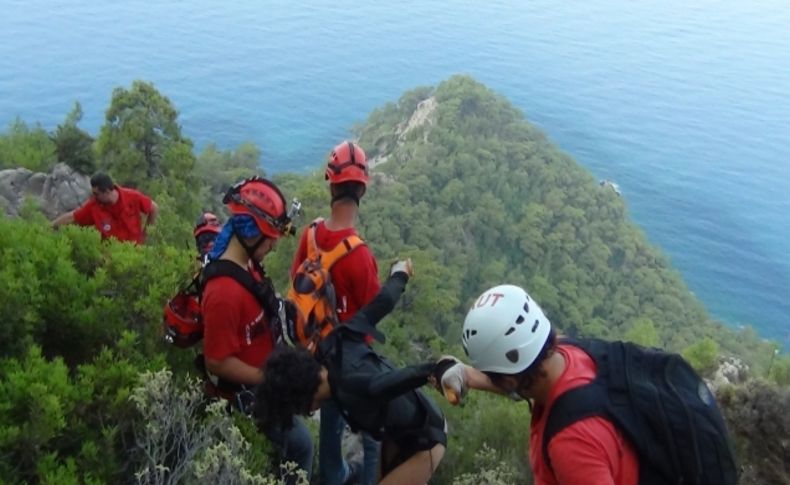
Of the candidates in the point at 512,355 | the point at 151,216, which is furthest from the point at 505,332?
the point at 151,216

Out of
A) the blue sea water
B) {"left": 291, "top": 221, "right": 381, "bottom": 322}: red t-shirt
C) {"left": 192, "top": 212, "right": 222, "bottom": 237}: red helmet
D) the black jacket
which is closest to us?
the black jacket

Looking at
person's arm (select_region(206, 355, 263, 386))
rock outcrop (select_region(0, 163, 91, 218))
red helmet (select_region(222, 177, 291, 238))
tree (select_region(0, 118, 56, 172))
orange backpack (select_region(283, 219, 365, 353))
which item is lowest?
tree (select_region(0, 118, 56, 172))

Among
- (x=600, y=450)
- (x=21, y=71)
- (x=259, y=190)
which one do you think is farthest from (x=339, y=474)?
(x=21, y=71)

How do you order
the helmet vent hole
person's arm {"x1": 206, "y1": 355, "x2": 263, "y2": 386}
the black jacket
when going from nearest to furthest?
the helmet vent hole → the black jacket → person's arm {"x1": 206, "y1": 355, "x2": 263, "y2": 386}

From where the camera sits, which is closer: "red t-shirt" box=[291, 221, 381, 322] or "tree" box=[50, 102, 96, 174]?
"red t-shirt" box=[291, 221, 381, 322]

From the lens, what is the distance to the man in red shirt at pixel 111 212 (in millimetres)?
8164

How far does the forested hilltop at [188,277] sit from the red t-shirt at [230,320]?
1.03ft

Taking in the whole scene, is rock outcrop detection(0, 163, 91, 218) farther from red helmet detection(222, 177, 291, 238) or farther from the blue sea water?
the blue sea water

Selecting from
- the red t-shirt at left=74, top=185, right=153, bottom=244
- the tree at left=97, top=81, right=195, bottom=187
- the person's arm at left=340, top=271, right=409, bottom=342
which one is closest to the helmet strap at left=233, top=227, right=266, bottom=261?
the person's arm at left=340, top=271, right=409, bottom=342

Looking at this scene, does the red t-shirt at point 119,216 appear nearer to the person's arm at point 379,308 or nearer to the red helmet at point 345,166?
the red helmet at point 345,166

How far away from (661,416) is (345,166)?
9.65ft

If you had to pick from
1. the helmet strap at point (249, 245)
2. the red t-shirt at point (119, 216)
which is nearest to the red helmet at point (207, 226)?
the helmet strap at point (249, 245)

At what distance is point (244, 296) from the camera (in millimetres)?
4488

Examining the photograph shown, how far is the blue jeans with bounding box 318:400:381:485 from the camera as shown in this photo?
5.50 metres
